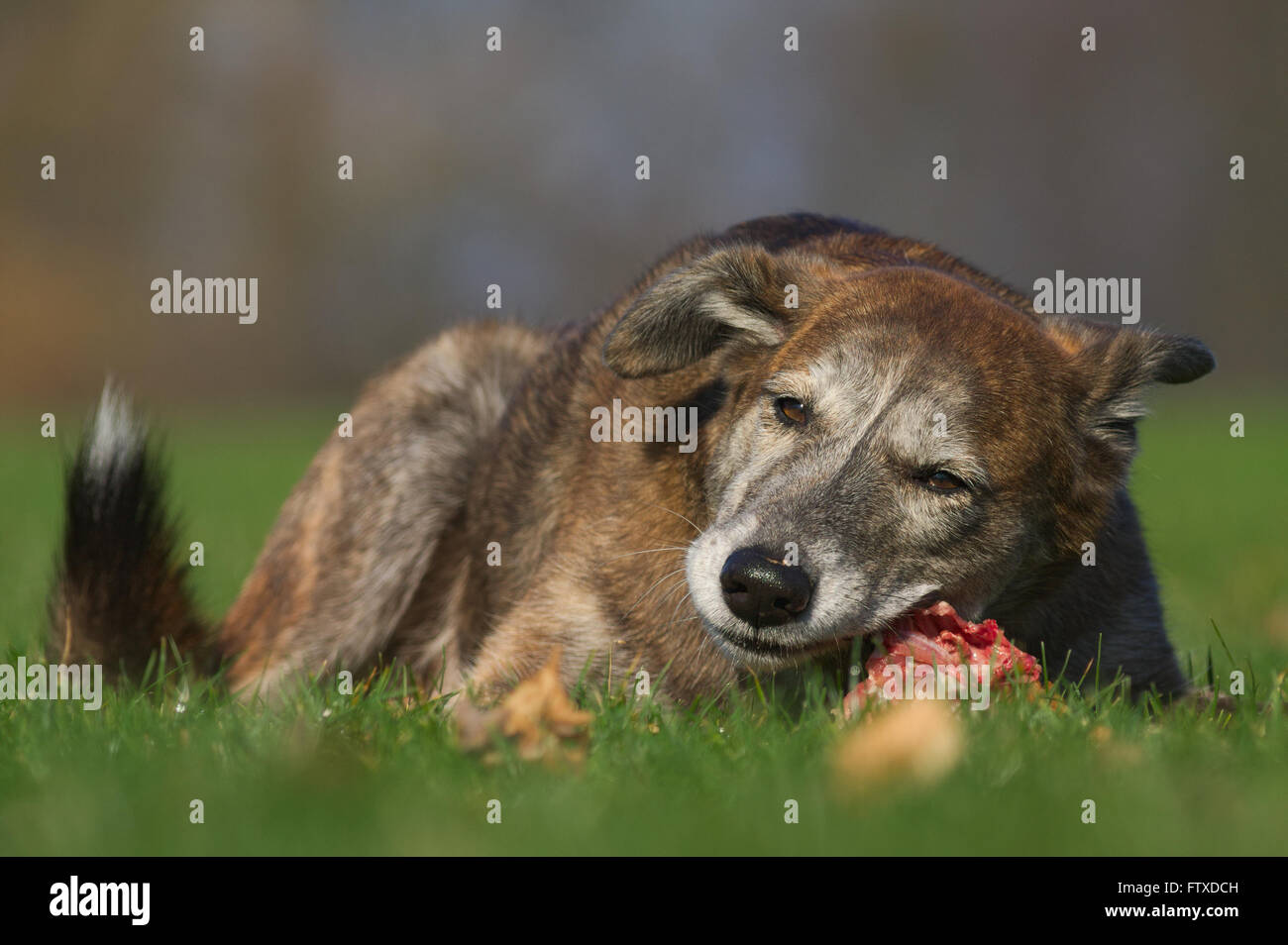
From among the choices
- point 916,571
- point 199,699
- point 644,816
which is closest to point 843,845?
point 644,816

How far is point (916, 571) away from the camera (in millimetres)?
3826

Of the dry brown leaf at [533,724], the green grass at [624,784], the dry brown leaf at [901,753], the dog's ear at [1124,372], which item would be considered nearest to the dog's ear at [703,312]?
the dog's ear at [1124,372]

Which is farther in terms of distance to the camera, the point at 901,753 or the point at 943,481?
the point at 943,481

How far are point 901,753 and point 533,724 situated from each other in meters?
0.85

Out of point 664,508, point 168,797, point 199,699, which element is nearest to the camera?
point 168,797

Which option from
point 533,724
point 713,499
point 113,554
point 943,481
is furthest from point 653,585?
point 113,554

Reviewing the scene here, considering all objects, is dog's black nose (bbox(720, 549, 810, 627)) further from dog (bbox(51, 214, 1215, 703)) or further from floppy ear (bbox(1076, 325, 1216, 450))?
floppy ear (bbox(1076, 325, 1216, 450))

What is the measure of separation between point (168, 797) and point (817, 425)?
1.99m

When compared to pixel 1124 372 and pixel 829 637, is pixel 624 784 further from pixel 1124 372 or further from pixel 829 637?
pixel 1124 372

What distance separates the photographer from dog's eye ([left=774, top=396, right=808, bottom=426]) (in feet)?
13.2

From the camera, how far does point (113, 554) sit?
202 inches

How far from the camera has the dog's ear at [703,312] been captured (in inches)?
170

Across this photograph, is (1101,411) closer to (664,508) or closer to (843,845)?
(664,508)

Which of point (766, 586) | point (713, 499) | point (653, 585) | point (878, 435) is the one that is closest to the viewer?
point (766, 586)
